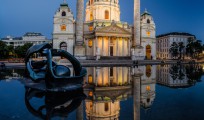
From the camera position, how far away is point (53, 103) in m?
7.80

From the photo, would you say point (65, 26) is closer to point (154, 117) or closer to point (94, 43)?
point (94, 43)

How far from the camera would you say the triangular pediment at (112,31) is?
51941 mm

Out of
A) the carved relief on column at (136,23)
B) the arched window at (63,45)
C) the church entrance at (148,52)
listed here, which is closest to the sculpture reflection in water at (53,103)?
the arched window at (63,45)

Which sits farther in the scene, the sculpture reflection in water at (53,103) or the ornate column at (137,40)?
the ornate column at (137,40)

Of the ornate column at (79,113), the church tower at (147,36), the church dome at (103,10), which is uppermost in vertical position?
the church dome at (103,10)

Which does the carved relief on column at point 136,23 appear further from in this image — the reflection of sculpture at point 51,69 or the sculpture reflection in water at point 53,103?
the sculpture reflection in water at point 53,103

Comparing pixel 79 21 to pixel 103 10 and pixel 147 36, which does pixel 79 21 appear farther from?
pixel 147 36

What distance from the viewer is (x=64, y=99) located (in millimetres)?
8500

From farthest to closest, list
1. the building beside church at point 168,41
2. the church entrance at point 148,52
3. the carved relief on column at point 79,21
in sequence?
the building beside church at point 168,41, the church entrance at point 148,52, the carved relief on column at point 79,21

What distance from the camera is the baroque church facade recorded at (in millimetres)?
53344

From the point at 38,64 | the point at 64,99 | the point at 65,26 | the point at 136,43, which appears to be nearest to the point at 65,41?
the point at 65,26

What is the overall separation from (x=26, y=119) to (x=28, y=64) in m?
5.69

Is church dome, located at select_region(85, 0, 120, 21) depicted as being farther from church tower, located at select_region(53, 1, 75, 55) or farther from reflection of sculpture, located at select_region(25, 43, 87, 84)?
reflection of sculpture, located at select_region(25, 43, 87, 84)

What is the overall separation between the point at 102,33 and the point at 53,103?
45.3 m
